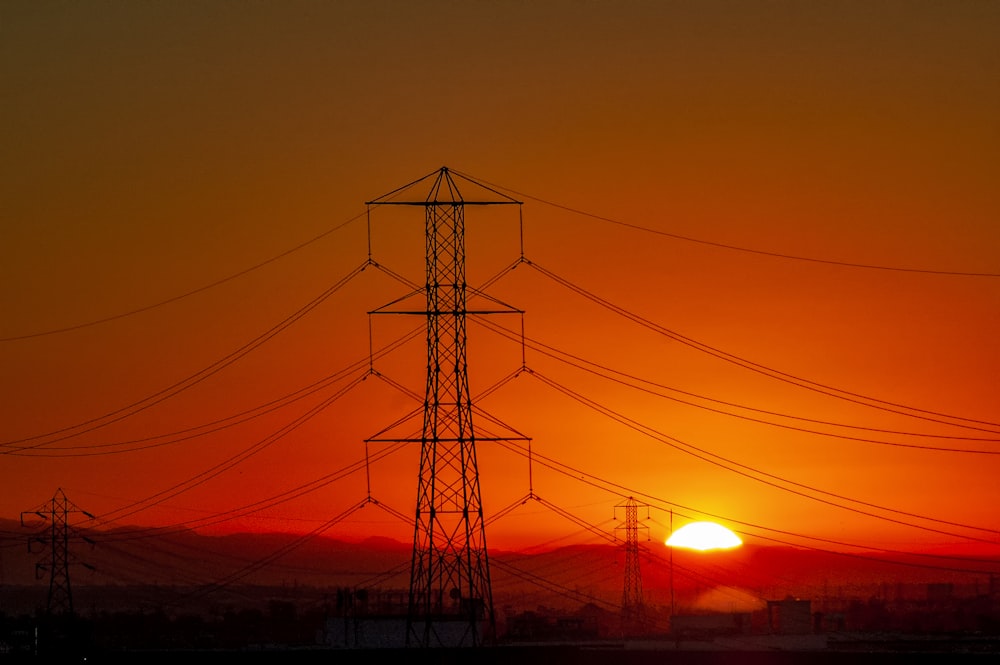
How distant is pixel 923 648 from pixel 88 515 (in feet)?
310

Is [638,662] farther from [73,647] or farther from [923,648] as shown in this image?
[923,648]

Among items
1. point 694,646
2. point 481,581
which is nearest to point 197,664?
point 481,581

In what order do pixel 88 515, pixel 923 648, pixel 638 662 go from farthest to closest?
1. pixel 923 648
2. pixel 88 515
3. pixel 638 662

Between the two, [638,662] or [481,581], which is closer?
[481,581]

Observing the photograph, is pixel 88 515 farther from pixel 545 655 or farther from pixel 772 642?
pixel 772 642

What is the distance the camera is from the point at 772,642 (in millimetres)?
189625

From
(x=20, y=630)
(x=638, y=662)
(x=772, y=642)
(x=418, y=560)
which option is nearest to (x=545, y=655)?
(x=638, y=662)

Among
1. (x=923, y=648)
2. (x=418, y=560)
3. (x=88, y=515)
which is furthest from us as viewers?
(x=923, y=648)

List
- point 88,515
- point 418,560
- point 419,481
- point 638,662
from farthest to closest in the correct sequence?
point 88,515 → point 638,662 → point 418,560 → point 419,481

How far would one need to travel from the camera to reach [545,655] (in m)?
142

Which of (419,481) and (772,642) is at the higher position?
(419,481)

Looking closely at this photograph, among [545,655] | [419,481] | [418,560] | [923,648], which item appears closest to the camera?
[419,481]

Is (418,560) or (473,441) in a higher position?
(473,441)

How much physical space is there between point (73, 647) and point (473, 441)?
55307 mm
